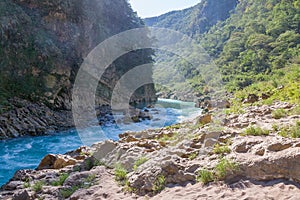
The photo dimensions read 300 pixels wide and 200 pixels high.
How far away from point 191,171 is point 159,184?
2.58ft

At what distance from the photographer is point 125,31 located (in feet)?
146

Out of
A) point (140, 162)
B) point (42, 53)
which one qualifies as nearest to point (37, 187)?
point (140, 162)

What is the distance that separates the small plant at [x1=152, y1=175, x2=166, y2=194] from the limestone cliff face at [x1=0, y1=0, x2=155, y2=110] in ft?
58.1

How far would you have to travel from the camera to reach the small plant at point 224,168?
5191mm

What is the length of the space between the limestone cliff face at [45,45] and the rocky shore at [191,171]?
1494 centimetres

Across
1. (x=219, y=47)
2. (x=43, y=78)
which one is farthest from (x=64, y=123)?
(x=219, y=47)

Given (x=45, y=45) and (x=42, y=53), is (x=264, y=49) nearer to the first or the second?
(x=45, y=45)

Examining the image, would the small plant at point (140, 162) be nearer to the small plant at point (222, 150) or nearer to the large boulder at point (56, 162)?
the small plant at point (222, 150)

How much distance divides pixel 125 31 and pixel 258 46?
25258mm

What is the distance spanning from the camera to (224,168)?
525 cm

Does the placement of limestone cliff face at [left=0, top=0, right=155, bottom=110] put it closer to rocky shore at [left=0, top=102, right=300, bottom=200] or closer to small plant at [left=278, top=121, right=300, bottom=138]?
rocky shore at [left=0, top=102, right=300, bottom=200]

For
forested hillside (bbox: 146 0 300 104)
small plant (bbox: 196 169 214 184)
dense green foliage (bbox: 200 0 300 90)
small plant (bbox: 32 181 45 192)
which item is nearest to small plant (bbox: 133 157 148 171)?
small plant (bbox: 196 169 214 184)

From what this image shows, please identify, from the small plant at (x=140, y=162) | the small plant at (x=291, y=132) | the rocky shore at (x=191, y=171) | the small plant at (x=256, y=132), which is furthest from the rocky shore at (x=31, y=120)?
the small plant at (x=291, y=132)

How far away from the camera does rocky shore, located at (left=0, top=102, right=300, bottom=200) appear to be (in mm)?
4789
